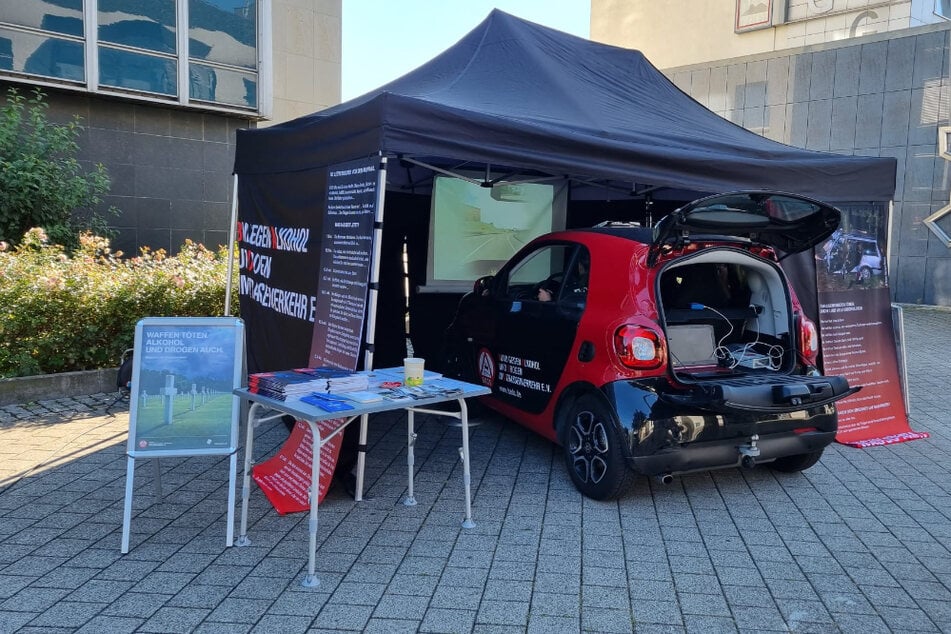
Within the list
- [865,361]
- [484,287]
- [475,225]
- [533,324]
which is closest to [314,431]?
[533,324]

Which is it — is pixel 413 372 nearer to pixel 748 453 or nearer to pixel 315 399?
pixel 315 399

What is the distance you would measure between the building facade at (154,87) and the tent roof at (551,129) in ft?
23.1

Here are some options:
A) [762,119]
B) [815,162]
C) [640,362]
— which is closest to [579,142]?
[640,362]

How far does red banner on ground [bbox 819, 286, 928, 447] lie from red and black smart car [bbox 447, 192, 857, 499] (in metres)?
1.27

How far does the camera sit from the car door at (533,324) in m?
5.01

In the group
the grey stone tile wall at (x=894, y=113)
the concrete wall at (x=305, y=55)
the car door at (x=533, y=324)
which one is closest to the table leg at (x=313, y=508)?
the car door at (x=533, y=324)

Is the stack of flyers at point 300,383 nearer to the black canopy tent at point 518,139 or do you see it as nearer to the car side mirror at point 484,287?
the black canopy tent at point 518,139

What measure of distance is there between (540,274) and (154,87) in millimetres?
9317

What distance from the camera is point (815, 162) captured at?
610 centimetres

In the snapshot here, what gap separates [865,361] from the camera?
6.45 metres

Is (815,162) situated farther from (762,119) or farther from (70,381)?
(762,119)

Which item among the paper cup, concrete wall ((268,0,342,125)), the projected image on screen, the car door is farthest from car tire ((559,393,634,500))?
concrete wall ((268,0,342,125))

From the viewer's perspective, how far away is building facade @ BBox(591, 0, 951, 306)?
719 inches

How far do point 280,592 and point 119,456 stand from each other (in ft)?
8.55
